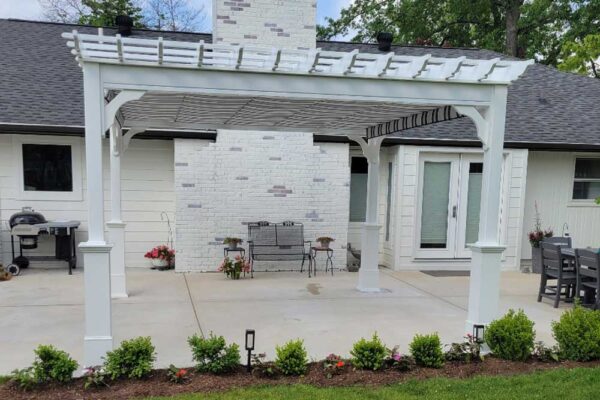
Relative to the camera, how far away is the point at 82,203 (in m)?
8.48

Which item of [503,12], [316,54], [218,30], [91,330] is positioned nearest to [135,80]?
[316,54]

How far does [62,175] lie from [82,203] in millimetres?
607

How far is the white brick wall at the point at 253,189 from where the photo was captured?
8406 millimetres

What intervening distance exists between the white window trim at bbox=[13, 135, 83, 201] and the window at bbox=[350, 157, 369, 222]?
16.8 ft

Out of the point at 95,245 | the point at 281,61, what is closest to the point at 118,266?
the point at 95,245

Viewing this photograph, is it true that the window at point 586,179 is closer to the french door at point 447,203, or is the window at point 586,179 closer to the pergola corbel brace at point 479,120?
the french door at point 447,203

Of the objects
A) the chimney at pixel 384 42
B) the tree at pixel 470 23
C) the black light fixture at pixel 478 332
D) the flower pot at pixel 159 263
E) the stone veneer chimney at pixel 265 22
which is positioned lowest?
the flower pot at pixel 159 263

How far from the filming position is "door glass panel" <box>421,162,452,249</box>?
9.21 meters

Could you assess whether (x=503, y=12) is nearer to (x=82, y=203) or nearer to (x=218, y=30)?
(x=218, y=30)

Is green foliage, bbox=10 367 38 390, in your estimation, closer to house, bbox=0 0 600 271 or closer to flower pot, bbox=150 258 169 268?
house, bbox=0 0 600 271

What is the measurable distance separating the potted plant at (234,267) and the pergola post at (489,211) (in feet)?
14.1

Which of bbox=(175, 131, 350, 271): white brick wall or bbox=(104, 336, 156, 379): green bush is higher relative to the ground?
bbox=(175, 131, 350, 271): white brick wall

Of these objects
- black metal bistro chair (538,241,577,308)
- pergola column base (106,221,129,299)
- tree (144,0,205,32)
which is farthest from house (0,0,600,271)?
tree (144,0,205,32)

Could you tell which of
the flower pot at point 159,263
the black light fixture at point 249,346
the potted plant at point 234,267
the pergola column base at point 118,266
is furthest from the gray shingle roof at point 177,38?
the black light fixture at point 249,346
